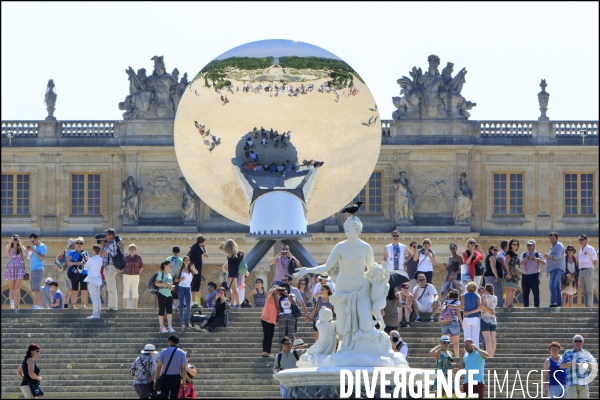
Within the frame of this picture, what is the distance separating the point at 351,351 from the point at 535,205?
3426cm

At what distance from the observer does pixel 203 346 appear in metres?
25.7

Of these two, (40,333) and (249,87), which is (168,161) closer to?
(249,87)

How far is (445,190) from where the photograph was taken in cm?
5453

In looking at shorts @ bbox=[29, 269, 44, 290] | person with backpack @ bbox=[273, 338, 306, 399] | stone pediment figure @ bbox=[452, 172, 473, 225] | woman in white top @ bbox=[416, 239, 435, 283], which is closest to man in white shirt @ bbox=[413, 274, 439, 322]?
woman in white top @ bbox=[416, 239, 435, 283]

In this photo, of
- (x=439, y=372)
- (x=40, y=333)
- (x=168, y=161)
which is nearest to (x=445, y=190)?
(x=168, y=161)

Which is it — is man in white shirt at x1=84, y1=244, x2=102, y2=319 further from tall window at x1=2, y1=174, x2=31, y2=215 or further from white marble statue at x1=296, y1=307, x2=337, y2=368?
tall window at x1=2, y1=174, x2=31, y2=215

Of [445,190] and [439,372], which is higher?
[445,190]

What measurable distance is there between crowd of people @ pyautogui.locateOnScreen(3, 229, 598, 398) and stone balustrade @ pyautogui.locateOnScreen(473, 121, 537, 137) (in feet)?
76.2

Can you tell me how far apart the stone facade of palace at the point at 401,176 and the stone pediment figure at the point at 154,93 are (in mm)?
163

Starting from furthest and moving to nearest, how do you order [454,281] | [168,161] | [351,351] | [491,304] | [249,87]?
[168,161] < [249,87] < [454,281] < [491,304] < [351,351]

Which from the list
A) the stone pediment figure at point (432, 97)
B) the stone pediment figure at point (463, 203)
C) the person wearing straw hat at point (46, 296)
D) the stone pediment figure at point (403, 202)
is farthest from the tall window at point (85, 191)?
the person wearing straw hat at point (46, 296)

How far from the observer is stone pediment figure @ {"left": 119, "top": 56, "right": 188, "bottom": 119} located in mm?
53969

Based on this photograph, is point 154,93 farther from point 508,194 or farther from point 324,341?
point 324,341

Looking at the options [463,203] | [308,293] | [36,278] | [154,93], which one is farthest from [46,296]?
[463,203]
